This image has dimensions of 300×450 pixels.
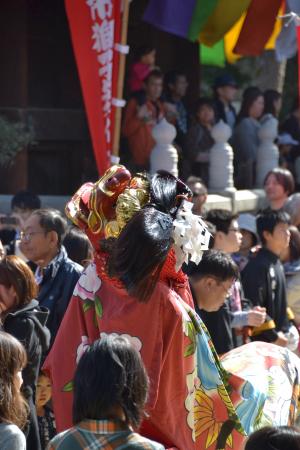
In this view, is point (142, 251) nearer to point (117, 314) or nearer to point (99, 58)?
point (117, 314)

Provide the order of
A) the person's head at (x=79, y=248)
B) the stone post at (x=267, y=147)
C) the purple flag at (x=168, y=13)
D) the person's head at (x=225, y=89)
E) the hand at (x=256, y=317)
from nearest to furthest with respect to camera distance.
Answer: the hand at (x=256, y=317)
the person's head at (x=79, y=248)
the purple flag at (x=168, y=13)
the stone post at (x=267, y=147)
the person's head at (x=225, y=89)

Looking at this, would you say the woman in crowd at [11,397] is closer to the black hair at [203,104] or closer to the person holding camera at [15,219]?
the person holding camera at [15,219]

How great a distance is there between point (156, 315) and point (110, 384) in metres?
0.83

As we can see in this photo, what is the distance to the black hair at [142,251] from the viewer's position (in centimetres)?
378

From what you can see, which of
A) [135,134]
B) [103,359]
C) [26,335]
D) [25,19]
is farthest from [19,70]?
[103,359]

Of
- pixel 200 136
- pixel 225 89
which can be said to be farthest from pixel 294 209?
pixel 225 89

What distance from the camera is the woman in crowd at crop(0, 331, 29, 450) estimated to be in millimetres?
3396

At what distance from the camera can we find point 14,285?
195 inches

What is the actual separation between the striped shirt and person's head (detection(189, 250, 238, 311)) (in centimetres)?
234

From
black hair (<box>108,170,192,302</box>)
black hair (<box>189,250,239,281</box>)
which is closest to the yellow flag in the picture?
black hair (<box>189,250,239,281</box>)

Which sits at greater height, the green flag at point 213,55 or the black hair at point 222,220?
the green flag at point 213,55

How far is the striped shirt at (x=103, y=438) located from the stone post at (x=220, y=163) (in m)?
8.48

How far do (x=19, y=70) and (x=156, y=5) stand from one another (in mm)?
1600

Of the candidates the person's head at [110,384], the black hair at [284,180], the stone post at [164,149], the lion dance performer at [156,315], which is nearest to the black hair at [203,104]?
the stone post at [164,149]
